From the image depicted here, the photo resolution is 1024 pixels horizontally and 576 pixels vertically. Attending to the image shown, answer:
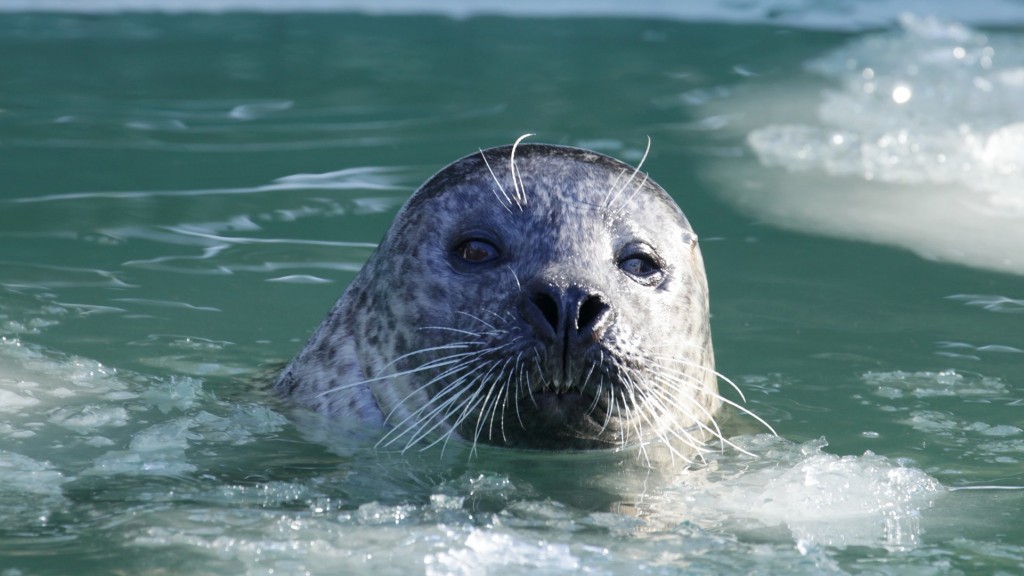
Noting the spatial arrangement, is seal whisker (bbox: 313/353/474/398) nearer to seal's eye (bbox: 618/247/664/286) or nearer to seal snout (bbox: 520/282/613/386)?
seal snout (bbox: 520/282/613/386)

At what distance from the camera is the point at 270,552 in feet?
12.1

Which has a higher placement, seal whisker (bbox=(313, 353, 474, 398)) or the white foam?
seal whisker (bbox=(313, 353, 474, 398))

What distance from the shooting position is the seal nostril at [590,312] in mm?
4203

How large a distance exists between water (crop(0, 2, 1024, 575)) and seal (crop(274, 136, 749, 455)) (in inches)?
5.7

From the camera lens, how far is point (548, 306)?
4.24 meters

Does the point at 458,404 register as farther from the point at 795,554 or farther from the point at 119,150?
the point at 119,150

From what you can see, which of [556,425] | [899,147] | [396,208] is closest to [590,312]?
[556,425]

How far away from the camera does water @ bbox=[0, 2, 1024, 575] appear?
3.98m

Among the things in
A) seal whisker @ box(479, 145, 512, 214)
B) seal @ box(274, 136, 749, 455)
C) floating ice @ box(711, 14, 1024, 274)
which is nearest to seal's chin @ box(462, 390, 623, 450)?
seal @ box(274, 136, 749, 455)

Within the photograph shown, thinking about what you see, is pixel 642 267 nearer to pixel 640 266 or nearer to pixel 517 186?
pixel 640 266

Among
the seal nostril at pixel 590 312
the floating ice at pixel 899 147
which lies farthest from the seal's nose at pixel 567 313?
the floating ice at pixel 899 147

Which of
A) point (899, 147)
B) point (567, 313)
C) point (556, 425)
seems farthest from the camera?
point (899, 147)

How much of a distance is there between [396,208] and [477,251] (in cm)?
276

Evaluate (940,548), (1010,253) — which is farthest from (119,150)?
(940,548)
